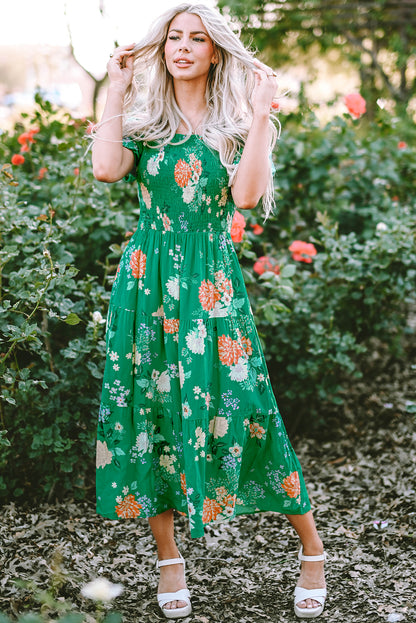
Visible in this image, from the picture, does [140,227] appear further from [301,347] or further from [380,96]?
[380,96]

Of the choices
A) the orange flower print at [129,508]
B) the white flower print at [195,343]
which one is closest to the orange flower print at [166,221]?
the white flower print at [195,343]

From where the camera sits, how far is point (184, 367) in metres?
1.96

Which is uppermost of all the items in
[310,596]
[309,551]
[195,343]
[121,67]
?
[121,67]

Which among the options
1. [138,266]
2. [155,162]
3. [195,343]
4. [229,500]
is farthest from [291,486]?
[155,162]

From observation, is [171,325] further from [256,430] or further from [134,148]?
[134,148]

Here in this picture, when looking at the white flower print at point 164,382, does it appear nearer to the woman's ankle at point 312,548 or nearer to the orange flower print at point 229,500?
the orange flower print at point 229,500

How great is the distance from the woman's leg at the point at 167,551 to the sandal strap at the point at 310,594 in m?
0.36

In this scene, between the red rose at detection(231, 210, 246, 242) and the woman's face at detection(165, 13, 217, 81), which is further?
the red rose at detection(231, 210, 246, 242)

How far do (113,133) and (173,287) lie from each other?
0.47 meters

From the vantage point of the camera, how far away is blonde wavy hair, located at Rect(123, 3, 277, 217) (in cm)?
198

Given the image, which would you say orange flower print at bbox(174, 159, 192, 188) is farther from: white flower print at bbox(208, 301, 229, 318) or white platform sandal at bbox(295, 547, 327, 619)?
white platform sandal at bbox(295, 547, 327, 619)

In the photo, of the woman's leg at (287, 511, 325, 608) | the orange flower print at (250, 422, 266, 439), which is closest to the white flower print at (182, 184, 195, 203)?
the orange flower print at (250, 422, 266, 439)

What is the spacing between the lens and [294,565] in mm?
2426

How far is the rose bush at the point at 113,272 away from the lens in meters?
2.52
